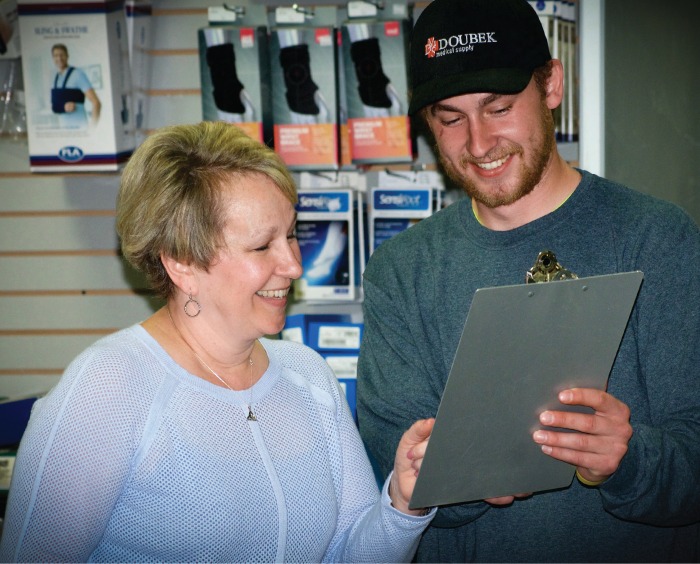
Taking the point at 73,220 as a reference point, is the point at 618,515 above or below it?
below

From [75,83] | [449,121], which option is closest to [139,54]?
[75,83]

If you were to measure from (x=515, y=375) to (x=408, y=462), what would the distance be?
0.30m

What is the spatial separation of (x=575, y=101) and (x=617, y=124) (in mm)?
405

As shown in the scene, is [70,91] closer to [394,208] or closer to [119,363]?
[394,208]

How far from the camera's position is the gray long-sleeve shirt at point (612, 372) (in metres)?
1.44

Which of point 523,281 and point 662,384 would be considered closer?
point 662,384

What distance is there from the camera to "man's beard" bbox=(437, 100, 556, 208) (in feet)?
5.13

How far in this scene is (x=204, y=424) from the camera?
154cm

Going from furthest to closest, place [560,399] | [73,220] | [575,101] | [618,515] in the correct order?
[73,220]
[575,101]
[618,515]
[560,399]

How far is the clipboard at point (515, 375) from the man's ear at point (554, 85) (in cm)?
54

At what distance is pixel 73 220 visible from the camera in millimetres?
3068

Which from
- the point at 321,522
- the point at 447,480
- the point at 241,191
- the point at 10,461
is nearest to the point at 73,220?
the point at 10,461

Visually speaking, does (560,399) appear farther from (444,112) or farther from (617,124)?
(617,124)

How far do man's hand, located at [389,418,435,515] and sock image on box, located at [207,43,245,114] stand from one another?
1557 millimetres
